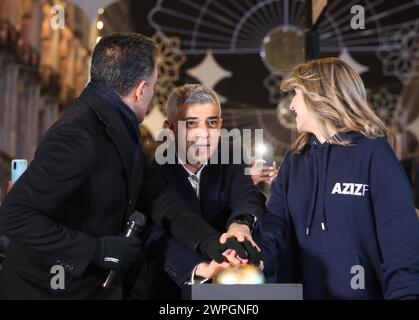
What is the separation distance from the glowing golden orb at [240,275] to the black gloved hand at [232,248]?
0.45ft

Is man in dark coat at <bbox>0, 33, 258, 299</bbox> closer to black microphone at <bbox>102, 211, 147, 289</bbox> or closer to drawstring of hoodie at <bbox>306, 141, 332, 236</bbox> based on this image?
black microphone at <bbox>102, 211, 147, 289</bbox>

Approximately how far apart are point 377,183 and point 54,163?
0.94 m

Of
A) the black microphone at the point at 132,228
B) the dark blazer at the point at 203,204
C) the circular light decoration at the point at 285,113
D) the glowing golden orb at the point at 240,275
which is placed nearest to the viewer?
the glowing golden orb at the point at 240,275

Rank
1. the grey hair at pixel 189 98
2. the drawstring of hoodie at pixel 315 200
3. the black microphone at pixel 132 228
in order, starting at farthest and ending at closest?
the grey hair at pixel 189 98
the drawstring of hoodie at pixel 315 200
the black microphone at pixel 132 228

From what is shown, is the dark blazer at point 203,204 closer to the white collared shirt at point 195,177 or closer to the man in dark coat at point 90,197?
the white collared shirt at point 195,177

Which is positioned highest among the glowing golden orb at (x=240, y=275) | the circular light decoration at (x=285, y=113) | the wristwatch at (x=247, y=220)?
the circular light decoration at (x=285, y=113)

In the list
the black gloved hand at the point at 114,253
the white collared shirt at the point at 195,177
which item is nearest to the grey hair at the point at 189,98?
the white collared shirt at the point at 195,177

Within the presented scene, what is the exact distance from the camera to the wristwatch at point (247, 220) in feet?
7.02

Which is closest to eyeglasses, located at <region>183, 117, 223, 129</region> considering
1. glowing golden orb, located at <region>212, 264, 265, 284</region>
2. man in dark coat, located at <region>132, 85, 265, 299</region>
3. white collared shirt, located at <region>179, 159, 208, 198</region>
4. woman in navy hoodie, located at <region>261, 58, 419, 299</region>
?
man in dark coat, located at <region>132, 85, 265, 299</region>

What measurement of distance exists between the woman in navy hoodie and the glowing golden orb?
1.23 feet

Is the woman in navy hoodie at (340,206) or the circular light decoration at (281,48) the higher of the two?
the circular light decoration at (281,48)
